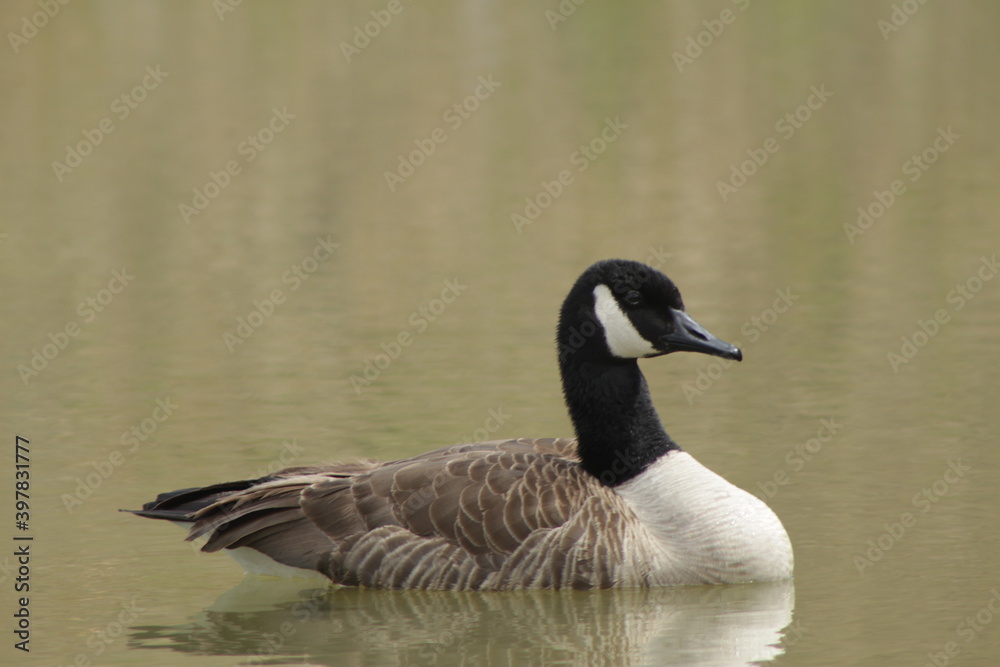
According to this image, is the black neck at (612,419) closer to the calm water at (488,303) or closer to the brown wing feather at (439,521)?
the brown wing feather at (439,521)

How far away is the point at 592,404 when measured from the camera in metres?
10.9

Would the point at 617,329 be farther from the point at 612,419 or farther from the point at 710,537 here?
the point at 710,537

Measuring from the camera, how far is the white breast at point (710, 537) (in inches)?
412

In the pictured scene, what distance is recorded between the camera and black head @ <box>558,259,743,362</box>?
10820 millimetres

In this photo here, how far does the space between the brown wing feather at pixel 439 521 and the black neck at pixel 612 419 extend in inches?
7.9

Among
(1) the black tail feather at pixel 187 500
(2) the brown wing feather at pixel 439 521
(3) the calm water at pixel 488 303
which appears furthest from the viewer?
(1) the black tail feather at pixel 187 500

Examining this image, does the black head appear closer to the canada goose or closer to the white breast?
the canada goose

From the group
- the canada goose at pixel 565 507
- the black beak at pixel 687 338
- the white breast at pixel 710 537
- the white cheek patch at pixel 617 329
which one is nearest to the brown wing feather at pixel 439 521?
the canada goose at pixel 565 507

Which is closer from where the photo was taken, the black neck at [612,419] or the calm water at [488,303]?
the calm water at [488,303]

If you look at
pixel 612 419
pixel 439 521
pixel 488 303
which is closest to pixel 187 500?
pixel 439 521

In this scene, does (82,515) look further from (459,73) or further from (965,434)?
(459,73)

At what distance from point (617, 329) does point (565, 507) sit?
1.28 m

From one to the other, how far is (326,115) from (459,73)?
15.4 feet

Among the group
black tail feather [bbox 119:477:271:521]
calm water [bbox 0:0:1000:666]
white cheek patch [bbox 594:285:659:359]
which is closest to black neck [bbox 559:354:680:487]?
white cheek patch [bbox 594:285:659:359]
